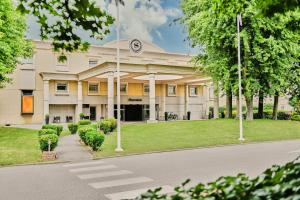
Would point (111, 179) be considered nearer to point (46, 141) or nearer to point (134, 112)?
point (46, 141)

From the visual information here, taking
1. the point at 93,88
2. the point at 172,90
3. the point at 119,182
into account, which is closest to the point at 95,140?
the point at 119,182

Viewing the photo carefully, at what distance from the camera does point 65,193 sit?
1043 cm

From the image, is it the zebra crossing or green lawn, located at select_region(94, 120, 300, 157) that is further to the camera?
green lawn, located at select_region(94, 120, 300, 157)

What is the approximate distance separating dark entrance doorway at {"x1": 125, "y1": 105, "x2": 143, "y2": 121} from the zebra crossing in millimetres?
33525

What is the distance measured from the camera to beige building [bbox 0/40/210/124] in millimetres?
43906

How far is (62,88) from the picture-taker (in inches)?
1809

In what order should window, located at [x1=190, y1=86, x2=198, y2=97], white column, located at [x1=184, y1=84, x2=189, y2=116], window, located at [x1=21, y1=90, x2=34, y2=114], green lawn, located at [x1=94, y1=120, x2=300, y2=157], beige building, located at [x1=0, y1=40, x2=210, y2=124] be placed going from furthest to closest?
1. window, located at [x1=190, y1=86, x2=198, y2=97]
2. white column, located at [x1=184, y1=84, x2=189, y2=116]
3. window, located at [x1=21, y1=90, x2=34, y2=114]
4. beige building, located at [x1=0, y1=40, x2=210, y2=124]
5. green lawn, located at [x1=94, y1=120, x2=300, y2=157]

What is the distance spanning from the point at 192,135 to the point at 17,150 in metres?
13.3

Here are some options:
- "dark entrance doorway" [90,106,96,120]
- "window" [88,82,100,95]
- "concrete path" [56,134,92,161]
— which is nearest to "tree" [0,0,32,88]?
"concrete path" [56,134,92,161]

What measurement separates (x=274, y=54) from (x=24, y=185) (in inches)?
968

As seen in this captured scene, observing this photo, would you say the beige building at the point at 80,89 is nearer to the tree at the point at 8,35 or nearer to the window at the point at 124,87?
the window at the point at 124,87

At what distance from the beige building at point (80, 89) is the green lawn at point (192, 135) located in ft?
31.1

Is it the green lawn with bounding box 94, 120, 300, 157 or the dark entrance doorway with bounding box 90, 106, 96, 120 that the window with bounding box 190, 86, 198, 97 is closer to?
the dark entrance doorway with bounding box 90, 106, 96, 120

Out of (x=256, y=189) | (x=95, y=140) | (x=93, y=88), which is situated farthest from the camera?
(x=93, y=88)
